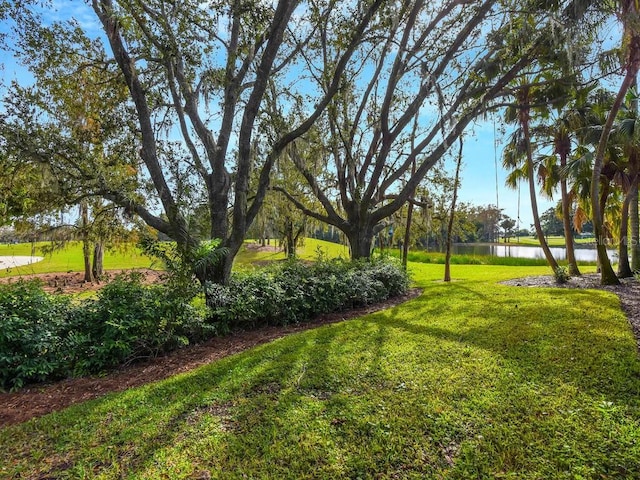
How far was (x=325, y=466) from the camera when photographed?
2.16 meters

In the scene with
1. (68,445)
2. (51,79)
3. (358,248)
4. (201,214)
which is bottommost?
(68,445)

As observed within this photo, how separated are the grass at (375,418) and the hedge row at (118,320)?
0.97 metres

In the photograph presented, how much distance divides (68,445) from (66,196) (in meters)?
4.93

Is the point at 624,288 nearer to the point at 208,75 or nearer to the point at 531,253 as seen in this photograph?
the point at 208,75

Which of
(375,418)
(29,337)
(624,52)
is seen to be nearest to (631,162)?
(624,52)

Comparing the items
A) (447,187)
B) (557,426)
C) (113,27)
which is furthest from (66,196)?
(447,187)

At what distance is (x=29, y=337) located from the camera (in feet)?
12.1

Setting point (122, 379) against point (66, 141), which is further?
point (66, 141)

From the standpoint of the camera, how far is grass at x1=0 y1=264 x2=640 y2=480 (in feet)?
7.08

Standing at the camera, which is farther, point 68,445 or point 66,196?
point 66,196

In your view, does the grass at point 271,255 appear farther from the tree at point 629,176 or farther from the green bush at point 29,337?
the tree at point 629,176

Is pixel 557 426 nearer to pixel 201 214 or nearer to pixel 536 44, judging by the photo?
pixel 201 214

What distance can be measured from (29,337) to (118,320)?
853 millimetres

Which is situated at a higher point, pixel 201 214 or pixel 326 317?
pixel 201 214
